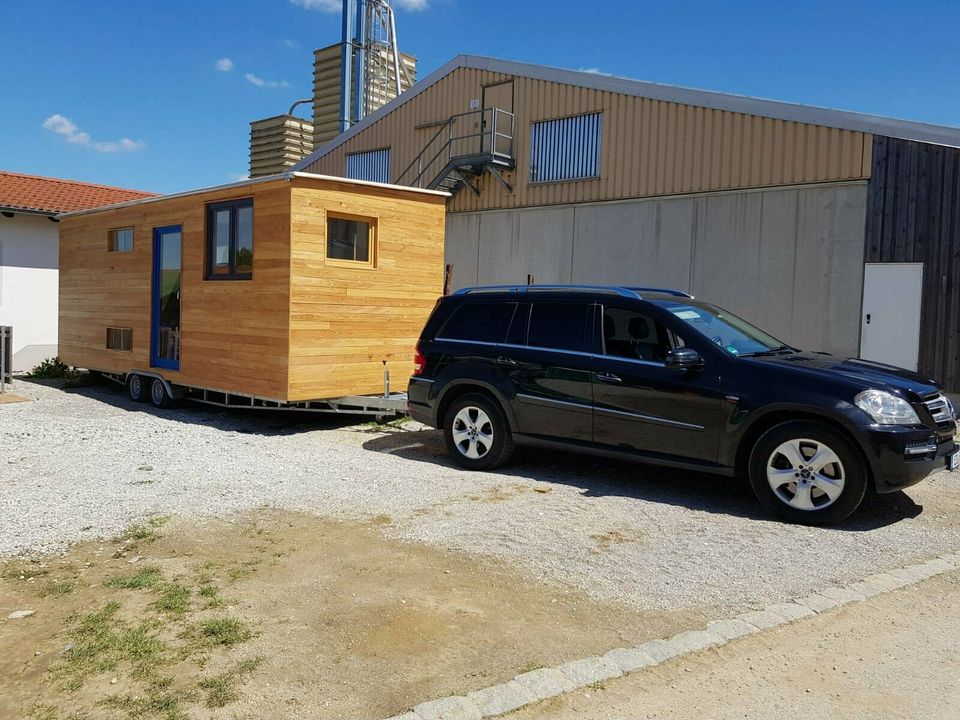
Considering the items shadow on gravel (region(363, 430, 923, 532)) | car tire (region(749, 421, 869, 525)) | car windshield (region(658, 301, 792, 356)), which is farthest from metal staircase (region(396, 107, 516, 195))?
car tire (region(749, 421, 869, 525))

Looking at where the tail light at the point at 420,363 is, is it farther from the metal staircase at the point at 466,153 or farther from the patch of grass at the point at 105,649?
the metal staircase at the point at 466,153

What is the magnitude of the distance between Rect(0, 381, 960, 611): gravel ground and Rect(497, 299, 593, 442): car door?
0.54 metres

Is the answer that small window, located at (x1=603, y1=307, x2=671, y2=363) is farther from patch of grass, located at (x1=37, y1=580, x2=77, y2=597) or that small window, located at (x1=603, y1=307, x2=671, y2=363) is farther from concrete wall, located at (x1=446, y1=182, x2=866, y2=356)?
concrete wall, located at (x1=446, y1=182, x2=866, y2=356)

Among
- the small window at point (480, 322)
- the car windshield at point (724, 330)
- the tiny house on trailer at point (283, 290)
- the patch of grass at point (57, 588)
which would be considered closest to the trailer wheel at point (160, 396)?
the tiny house on trailer at point (283, 290)

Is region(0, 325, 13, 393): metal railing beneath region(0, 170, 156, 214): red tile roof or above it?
beneath

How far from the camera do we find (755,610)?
464 cm

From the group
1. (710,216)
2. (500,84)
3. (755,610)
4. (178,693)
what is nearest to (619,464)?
(755,610)

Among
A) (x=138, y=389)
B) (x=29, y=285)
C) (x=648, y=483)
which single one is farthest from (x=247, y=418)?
(x=29, y=285)

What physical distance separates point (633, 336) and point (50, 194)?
54.2ft

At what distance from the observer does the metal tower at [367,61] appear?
28.5m

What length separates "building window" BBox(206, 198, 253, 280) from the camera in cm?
1067

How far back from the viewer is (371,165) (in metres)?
22.8

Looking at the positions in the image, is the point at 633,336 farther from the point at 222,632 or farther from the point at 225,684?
the point at 225,684

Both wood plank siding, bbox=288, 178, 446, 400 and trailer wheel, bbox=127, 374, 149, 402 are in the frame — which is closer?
wood plank siding, bbox=288, 178, 446, 400
